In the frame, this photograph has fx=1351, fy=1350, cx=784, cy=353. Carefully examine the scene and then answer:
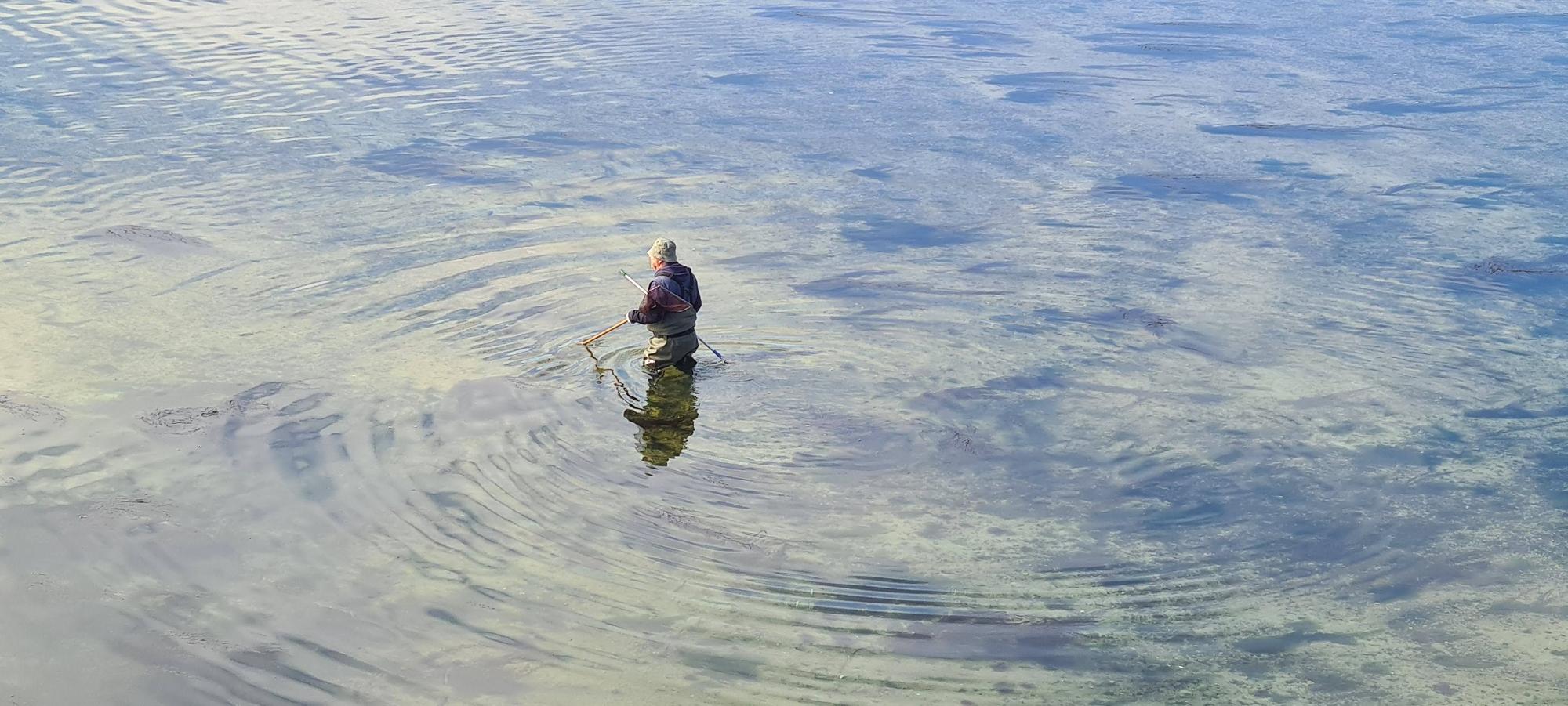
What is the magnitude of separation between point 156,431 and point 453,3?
16.5 m

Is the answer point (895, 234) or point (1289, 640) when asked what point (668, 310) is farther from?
point (1289, 640)

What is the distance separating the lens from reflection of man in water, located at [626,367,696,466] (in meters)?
8.17

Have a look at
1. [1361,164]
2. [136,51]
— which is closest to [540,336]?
[1361,164]

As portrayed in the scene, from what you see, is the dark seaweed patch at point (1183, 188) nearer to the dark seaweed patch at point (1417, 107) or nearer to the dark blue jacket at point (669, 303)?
the dark seaweed patch at point (1417, 107)

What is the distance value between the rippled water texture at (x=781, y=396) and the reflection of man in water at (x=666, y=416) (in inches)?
1.6

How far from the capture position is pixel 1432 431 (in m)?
8.53

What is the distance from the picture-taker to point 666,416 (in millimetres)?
8641

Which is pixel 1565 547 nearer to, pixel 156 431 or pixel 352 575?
pixel 352 575

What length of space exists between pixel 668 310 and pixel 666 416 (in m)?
0.70

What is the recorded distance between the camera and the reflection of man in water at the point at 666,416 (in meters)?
8.17

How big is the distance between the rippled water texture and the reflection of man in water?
40 mm

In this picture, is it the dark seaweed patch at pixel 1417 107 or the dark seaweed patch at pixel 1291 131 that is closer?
the dark seaweed patch at pixel 1291 131

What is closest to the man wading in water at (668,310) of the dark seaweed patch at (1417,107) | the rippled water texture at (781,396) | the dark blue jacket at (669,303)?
the dark blue jacket at (669,303)

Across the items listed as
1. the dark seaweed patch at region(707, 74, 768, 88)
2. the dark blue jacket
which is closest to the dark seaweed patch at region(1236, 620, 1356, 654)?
the dark blue jacket
